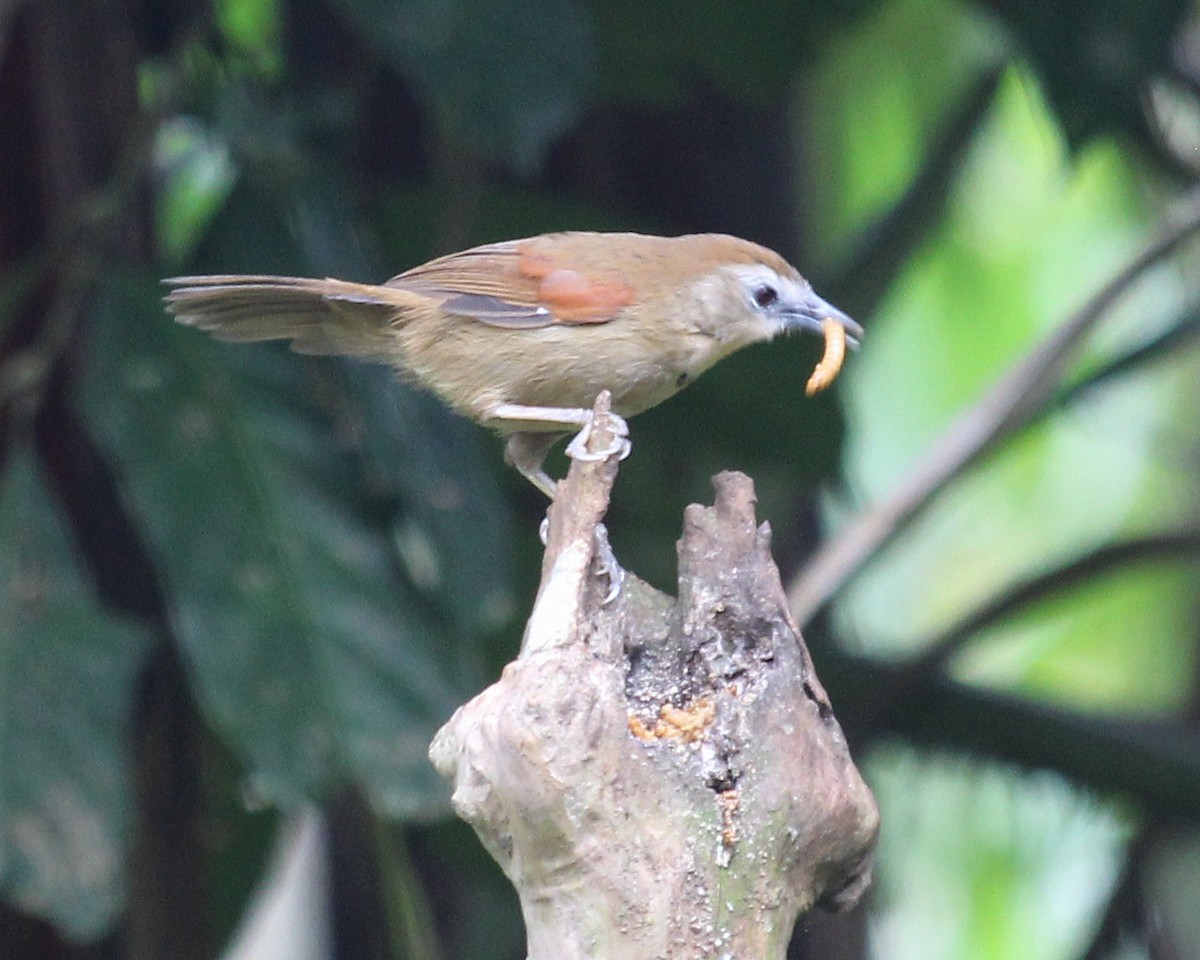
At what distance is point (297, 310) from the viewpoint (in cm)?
375

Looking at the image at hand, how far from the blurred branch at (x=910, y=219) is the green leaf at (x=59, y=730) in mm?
2619

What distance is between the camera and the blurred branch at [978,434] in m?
4.76

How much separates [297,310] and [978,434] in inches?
79.5

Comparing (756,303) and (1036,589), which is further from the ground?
(756,303)

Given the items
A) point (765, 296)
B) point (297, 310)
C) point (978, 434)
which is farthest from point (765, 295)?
point (978, 434)

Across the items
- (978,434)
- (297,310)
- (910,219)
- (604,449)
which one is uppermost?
(604,449)

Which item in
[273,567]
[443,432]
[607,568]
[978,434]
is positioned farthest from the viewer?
[978,434]

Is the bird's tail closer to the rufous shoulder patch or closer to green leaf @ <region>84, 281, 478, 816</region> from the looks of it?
the rufous shoulder patch

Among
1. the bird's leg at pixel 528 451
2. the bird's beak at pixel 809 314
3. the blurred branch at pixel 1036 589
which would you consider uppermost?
the bird's beak at pixel 809 314

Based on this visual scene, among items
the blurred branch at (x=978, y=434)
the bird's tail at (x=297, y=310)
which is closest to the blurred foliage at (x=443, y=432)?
the blurred branch at (x=978, y=434)

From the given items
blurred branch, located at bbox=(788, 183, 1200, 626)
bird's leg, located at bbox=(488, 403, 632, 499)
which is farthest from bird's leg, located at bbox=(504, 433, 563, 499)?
blurred branch, located at bbox=(788, 183, 1200, 626)

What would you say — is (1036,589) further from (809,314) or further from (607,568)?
(607,568)

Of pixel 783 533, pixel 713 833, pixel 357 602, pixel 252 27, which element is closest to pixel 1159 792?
pixel 783 533

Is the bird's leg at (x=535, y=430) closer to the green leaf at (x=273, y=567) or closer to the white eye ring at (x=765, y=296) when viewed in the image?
the white eye ring at (x=765, y=296)
